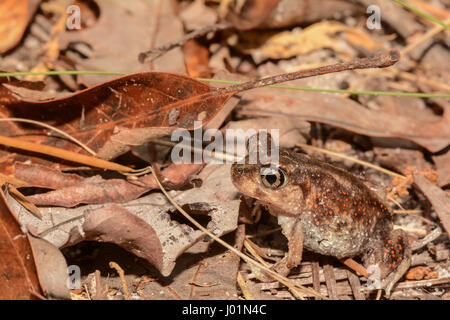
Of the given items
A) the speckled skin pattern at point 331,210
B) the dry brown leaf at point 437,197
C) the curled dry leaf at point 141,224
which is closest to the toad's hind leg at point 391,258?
the speckled skin pattern at point 331,210

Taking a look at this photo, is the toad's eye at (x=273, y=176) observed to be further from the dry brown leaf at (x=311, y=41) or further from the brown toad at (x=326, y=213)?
the dry brown leaf at (x=311, y=41)

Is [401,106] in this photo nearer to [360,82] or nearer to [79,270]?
[360,82]

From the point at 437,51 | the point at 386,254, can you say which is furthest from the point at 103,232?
the point at 437,51

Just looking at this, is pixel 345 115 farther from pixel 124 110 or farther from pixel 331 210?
pixel 124 110

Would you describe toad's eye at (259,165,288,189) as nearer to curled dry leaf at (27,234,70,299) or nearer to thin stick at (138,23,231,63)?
curled dry leaf at (27,234,70,299)

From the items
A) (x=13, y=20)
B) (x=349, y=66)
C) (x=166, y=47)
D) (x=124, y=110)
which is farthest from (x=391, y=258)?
(x=13, y=20)

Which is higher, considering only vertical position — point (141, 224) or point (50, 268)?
point (141, 224)
